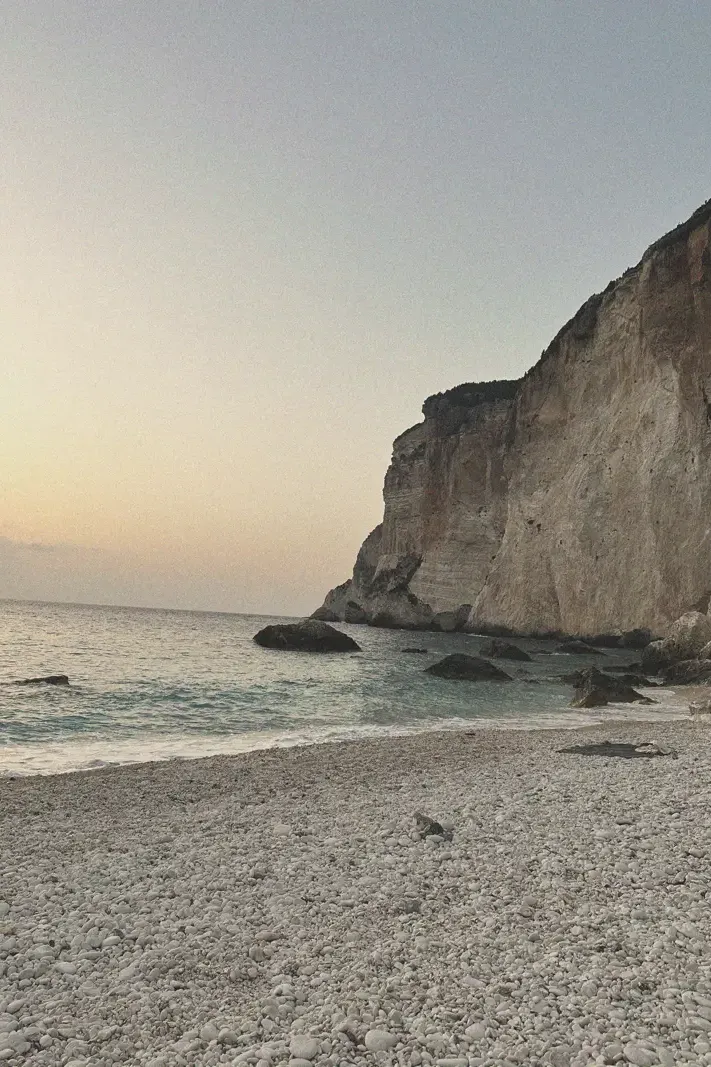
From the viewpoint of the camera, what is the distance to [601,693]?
21.0 m

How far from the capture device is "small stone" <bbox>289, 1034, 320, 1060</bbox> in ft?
10.7

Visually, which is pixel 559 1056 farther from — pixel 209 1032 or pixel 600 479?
pixel 600 479

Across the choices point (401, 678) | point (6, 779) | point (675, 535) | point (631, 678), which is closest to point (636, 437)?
point (675, 535)

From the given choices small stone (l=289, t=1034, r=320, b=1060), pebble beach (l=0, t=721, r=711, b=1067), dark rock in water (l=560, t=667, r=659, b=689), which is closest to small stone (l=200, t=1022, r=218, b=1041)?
pebble beach (l=0, t=721, r=711, b=1067)

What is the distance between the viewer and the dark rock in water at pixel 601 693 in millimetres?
20391

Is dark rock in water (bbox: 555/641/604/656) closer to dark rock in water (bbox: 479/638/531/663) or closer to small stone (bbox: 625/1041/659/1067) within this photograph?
dark rock in water (bbox: 479/638/531/663)

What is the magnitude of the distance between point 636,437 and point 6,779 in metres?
50.3

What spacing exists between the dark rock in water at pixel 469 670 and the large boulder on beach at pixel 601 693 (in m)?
5.31

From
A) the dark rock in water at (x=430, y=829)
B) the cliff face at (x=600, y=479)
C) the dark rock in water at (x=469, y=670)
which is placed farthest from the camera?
the cliff face at (x=600, y=479)

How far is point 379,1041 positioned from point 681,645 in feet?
114

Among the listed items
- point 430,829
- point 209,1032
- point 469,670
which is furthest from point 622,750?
point 469,670

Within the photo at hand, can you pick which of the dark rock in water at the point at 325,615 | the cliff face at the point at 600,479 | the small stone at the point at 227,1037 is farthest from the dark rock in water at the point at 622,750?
the dark rock in water at the point at 325,615

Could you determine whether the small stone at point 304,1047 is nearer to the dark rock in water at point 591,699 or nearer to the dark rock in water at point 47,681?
the dark rock in water at point 591,699

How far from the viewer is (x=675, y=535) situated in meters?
45.7
